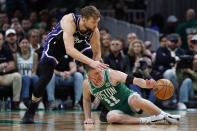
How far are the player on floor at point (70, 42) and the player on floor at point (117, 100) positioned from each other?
1.21 feet

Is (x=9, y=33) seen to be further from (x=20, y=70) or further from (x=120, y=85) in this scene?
(x=120, y=85)

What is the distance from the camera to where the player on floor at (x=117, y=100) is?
1138cm

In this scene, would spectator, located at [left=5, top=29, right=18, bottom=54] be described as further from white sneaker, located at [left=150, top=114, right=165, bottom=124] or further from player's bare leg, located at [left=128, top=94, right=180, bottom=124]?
white sneaker, located at [left=150, top=114, right=165, bottom=124]

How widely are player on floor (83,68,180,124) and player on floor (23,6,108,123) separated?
37 cm

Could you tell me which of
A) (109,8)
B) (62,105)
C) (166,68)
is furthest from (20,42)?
(109,8)

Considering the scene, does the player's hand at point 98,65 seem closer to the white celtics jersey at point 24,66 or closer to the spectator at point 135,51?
the white celtics jersey at point 24,66

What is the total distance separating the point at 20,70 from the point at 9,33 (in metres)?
0.88

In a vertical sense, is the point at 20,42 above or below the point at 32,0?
below

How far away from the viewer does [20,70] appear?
657 inches

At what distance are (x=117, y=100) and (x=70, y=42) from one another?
1.19 meters

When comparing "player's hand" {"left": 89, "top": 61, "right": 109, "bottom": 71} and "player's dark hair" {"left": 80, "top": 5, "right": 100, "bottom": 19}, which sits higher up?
"player's dark hair" {"left": 80, "top": 5, "right": 100, "bottom": 19}

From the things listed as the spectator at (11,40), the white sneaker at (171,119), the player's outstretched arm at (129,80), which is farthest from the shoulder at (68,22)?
the spectator at (11,40)

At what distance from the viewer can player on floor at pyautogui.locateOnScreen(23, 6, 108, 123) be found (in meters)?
11.2

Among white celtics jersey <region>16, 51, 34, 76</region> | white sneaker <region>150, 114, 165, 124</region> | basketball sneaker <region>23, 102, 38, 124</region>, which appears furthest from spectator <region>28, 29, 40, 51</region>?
white sneaker <region>150, 114, 165, 124</region>
